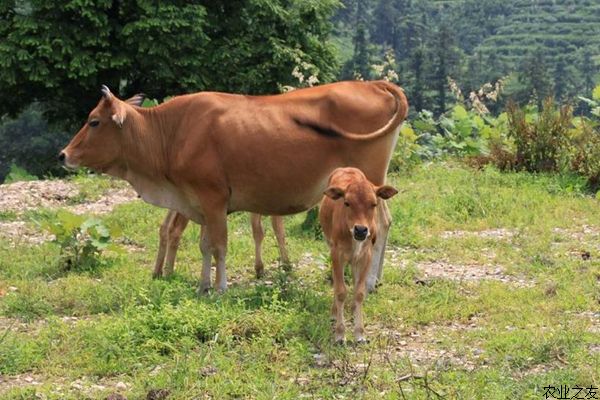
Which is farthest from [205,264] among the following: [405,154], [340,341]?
[405,154]

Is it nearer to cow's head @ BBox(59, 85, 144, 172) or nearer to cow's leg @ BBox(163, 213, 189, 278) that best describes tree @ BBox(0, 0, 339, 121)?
cow's head @ BBox(59, 85, 144, 172)

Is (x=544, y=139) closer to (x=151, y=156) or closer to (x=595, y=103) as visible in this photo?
(x=595, y=103)

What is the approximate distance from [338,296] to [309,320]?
36 centimetres

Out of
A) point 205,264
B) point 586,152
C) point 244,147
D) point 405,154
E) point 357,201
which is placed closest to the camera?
point 357,201

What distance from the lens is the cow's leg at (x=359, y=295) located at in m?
7.05

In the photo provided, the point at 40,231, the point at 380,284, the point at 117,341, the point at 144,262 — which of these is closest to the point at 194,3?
the point at 40,231

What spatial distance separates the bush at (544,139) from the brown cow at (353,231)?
25.6 ft

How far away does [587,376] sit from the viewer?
593cm

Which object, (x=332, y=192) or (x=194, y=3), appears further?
(x=194, y=3)

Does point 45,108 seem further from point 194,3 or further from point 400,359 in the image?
point 400,359

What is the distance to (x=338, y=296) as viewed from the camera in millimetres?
7199

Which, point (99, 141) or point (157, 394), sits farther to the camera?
point (99, 141)

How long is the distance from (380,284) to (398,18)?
7483 cm

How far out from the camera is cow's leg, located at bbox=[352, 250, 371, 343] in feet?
23.1
